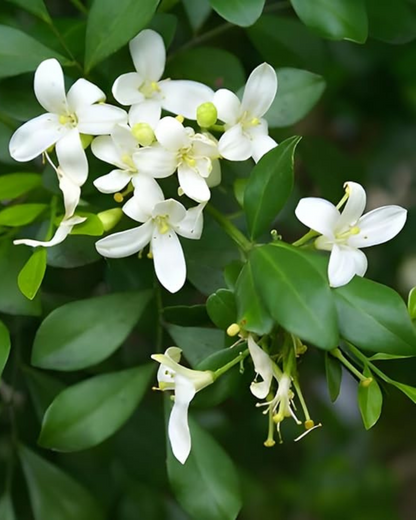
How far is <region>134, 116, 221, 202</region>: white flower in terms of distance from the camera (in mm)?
560

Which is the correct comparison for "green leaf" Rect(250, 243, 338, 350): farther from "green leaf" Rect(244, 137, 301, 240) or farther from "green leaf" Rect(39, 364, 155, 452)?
"green leaf" Rect(39, 364, 155, 452)

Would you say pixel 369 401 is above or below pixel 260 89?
below

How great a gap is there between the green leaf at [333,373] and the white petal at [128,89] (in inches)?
9.1

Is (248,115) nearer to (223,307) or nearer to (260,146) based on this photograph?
(260,146)

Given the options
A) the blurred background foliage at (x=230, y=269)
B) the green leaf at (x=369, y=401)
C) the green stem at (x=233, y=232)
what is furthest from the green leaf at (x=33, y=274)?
the green leaf at (x=369, y=401)

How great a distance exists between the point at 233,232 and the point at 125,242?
9cm

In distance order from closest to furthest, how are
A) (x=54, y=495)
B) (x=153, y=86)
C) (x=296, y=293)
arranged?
(x=296, y=293) → (x=153, y=86) → (x=54, y=495)

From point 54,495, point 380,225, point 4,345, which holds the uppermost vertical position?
point 380,225

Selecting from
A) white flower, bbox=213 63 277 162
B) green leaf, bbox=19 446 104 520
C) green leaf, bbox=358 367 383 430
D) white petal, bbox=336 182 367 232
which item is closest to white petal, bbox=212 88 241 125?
white flower, bbox=213 63 277 162

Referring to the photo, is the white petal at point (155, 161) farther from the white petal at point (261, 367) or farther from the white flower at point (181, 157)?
the white petal at point (261, 367)

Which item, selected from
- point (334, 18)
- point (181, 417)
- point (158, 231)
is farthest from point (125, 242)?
point (334, 18)

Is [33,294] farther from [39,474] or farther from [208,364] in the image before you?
[39,474]

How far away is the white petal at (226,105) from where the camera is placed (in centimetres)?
60

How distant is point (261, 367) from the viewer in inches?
21.2
